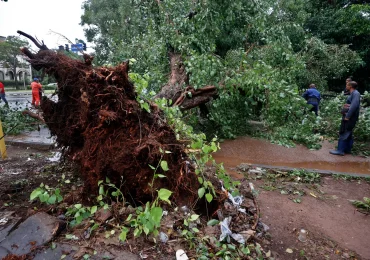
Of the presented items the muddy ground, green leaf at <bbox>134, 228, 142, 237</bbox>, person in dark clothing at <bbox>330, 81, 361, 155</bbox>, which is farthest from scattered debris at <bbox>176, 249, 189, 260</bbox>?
person in dark clothing at <bbox>330, 81, 361, 155</bbox>

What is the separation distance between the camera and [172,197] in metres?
2.70

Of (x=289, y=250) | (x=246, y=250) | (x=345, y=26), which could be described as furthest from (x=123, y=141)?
(x=345, y=26)

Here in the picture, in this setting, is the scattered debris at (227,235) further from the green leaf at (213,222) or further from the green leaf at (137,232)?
the green leaf at (137,232)

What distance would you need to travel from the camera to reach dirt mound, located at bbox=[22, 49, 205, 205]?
2.63 metres

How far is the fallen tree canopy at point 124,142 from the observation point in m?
2.63

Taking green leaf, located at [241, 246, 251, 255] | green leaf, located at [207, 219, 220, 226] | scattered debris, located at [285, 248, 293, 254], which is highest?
green leaf, located at [207, 219, 220, 226]

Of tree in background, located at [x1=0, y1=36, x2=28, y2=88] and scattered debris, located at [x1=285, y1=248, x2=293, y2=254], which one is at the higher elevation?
tree in background, located at [x1=0, y1=36, x2=28, y2=88]

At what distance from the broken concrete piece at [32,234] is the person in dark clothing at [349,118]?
593 centimetres

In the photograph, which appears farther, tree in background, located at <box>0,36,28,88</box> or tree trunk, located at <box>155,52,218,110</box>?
tree in background, located at <box>0,36,28,88</box>

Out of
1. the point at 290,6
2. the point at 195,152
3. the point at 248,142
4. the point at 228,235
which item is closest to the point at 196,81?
the point at 248,142

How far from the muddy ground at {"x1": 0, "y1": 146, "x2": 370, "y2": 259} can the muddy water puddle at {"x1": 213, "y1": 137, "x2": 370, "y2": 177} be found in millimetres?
670

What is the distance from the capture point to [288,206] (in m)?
3.57

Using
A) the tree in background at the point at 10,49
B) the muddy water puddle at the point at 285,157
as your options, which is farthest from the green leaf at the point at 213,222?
the tree in background at the point at 10,49

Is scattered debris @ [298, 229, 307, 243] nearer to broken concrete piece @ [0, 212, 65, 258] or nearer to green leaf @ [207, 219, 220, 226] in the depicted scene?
green leaf @ [207, 219, 220, 226]
